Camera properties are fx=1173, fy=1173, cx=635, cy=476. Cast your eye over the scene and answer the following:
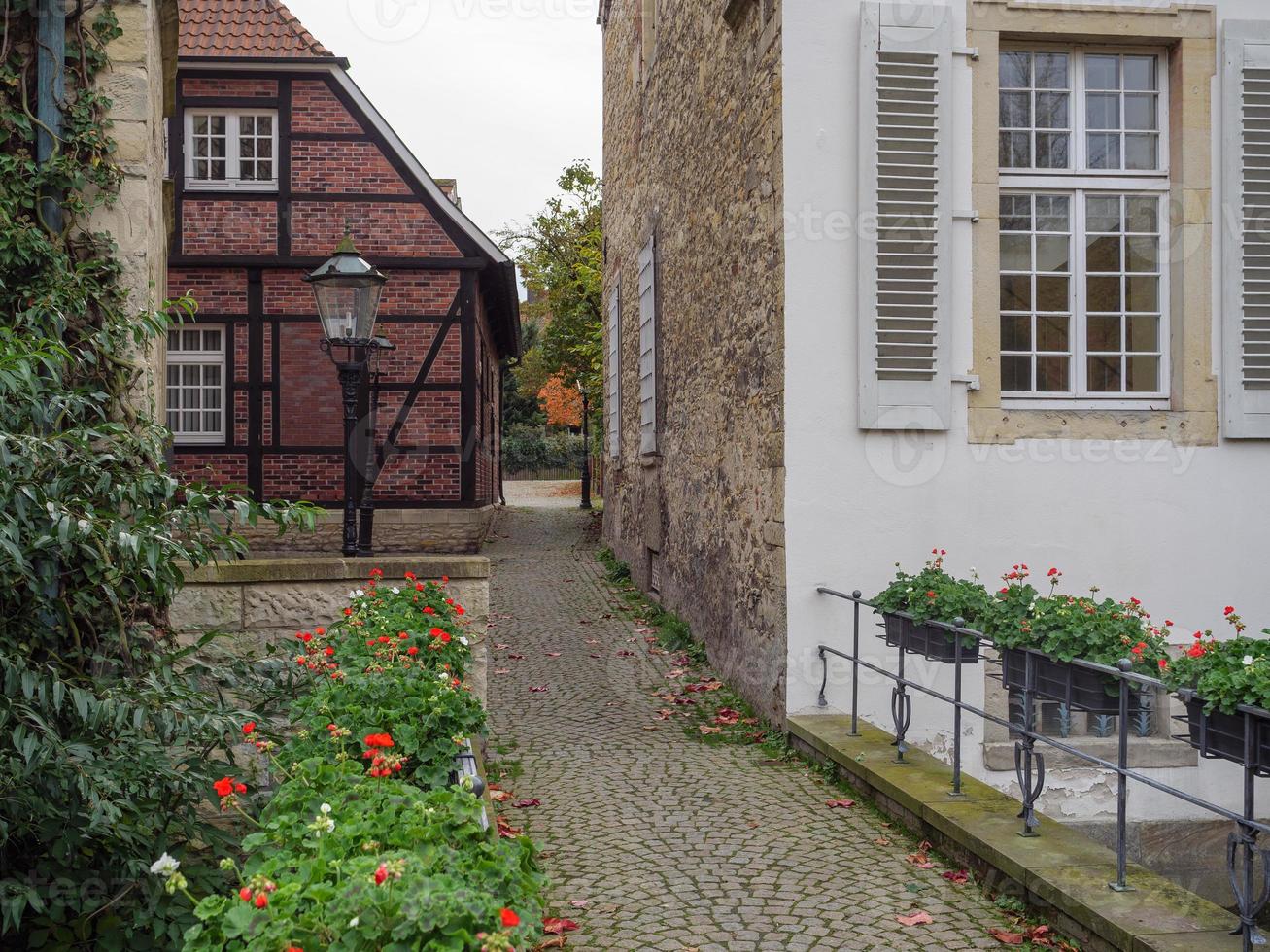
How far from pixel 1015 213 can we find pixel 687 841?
4070 mm

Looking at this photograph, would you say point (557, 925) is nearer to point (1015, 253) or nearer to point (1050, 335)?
point (1050, 335)

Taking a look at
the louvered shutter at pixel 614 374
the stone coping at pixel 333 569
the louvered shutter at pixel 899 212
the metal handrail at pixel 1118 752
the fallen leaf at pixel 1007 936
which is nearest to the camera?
the metal handrail at pixel 1118 752

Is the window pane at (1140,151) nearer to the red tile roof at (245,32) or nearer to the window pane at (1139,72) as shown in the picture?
the window pane at (1139,72)

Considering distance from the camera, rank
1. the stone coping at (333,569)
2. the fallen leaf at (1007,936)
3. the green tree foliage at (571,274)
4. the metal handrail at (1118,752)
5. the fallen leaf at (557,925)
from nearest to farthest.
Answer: the metal handrail at (1118,752), the fallen leaf at (1007,936), the fallen leaf at (557,925), the stone coping at (333,569), the green tree foliage at (571,274)

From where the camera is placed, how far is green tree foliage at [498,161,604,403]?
23.0 metres

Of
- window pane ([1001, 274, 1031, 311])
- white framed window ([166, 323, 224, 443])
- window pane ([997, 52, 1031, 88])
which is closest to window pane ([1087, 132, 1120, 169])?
window pane ([997, 52, 1031, 88])

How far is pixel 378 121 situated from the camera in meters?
14.7

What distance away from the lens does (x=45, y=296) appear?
4.06 metres

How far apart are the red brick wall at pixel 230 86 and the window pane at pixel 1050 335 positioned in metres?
11.0

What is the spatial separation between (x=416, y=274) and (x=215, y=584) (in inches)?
403

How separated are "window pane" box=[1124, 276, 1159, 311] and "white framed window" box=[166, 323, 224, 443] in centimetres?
1127

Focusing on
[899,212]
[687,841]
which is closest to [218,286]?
[899,212]

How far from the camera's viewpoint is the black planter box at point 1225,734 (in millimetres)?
3344

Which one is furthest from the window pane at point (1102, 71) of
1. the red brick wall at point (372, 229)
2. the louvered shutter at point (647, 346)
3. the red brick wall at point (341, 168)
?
the red brick wall at point (341, 168)
